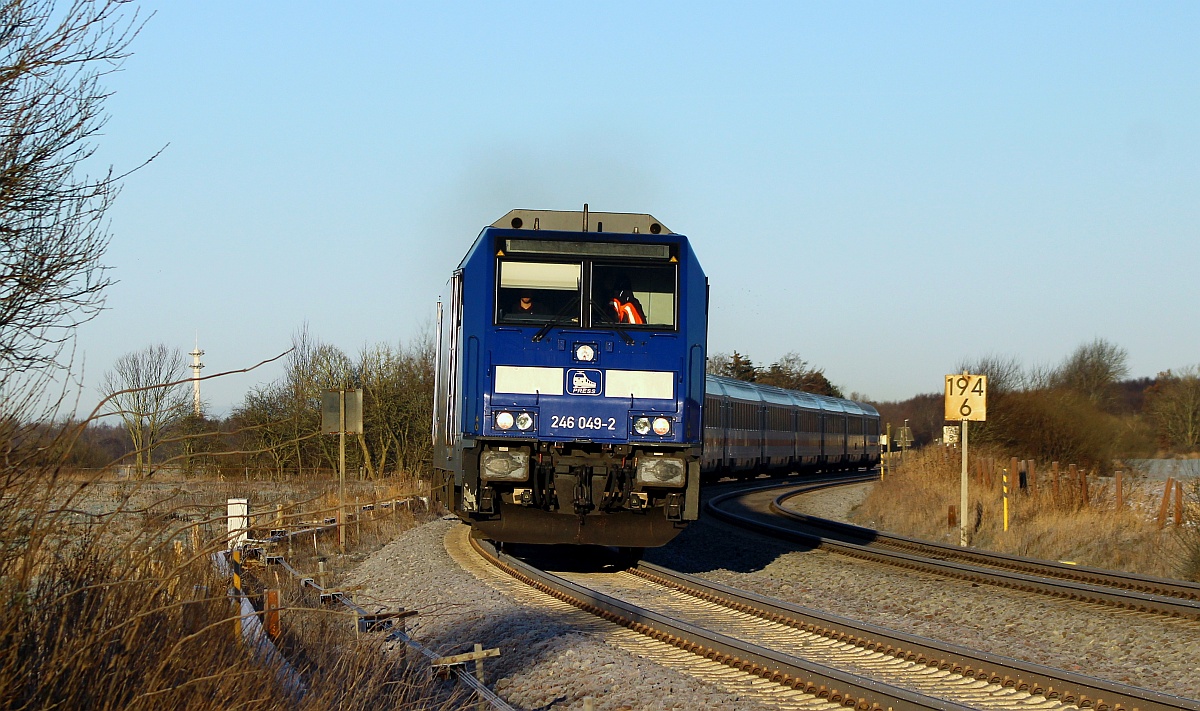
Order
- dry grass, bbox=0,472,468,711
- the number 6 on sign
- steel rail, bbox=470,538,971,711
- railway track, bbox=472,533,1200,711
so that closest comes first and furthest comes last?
1. dry grass, bbox=0,472,468,711
2. steel rail, bbox=470,538,971,711
3. railway track, bbox=472,533,1200,711
4. the number 6 on sign

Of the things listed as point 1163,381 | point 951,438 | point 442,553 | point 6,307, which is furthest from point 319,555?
point 1163,381

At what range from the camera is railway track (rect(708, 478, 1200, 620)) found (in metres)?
11.3

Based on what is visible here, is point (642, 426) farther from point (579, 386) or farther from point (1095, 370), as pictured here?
point (1095, 370)

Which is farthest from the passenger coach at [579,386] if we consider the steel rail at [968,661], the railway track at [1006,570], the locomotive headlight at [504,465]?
the railway track at [1006,570]

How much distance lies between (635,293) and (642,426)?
1.42 metres

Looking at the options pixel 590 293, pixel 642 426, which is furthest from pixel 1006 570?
pixel 590 293

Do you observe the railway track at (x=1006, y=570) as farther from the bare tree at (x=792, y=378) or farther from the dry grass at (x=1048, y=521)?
the bare tree at (x=792, y=378)

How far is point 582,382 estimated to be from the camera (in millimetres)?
11547

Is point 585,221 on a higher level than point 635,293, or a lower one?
higher

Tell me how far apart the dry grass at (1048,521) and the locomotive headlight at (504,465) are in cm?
863

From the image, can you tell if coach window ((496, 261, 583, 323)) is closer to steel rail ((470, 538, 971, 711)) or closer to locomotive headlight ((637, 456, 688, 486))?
locomotive headlight ((637, 456, 688, 486))

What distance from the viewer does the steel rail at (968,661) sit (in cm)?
678

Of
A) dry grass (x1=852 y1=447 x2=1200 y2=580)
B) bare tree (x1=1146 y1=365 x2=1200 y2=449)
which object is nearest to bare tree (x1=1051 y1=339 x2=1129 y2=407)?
bare tree (x1=1146 y1=365 x2=1200 y2=449)

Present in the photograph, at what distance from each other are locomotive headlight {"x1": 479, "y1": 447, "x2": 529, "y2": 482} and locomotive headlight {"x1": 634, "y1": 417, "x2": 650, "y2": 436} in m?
1.16
